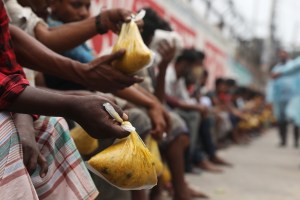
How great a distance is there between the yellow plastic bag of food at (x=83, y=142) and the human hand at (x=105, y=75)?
26 centimetres

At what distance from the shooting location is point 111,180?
131cm

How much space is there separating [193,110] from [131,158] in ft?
9.52

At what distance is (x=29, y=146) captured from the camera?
1246mm

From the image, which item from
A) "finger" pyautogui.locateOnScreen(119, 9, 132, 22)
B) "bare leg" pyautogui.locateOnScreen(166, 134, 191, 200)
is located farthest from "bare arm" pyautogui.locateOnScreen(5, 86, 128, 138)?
"bare leg" pyautogui.locateOnScreen(166, 134, 191, 200)

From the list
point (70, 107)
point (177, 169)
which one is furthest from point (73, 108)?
point (177, 169)

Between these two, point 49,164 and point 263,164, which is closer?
point 49,164

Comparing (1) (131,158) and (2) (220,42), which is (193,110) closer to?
(1) (131,158)

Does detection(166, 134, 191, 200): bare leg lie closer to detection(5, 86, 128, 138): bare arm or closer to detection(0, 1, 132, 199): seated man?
detection(0, 1, 132, 199): seated man

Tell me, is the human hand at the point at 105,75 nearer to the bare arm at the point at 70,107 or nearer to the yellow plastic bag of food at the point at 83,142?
the yellow plastic bag of food at the point at 83,142

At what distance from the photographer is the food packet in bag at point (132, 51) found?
5.38 ft

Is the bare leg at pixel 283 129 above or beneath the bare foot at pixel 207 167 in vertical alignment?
beneath

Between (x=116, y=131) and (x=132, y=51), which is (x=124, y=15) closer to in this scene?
(x=132, y=51)

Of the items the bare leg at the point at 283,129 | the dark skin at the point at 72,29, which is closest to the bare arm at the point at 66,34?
the dark skin at the point at 72,29

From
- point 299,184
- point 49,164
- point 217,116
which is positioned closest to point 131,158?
point 49,164
